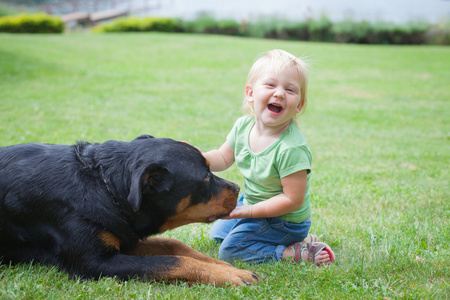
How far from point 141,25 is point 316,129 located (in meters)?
24.2

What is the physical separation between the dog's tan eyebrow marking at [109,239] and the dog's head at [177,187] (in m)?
0.27

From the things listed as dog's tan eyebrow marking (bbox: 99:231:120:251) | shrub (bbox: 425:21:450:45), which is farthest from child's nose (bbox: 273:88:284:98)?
shrub (bbox: 425:21:450:45)

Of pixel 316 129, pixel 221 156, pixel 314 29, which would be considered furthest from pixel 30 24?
pixel 221 156

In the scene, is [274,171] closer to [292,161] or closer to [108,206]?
[292,161]

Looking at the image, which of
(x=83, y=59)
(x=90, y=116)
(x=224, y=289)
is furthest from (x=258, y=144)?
(x=83, y=59)

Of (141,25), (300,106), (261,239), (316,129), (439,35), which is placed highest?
(141,25)

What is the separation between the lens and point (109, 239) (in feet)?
10.7

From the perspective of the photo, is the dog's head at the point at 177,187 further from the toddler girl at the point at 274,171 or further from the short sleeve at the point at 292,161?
the short sleeve at the point at 292,161

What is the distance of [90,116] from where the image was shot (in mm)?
9484

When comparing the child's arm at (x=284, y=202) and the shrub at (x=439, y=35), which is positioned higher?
the shrub at (x=439, y=35)

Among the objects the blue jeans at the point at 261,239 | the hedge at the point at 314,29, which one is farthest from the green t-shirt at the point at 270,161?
the hedge at the point at 314,29

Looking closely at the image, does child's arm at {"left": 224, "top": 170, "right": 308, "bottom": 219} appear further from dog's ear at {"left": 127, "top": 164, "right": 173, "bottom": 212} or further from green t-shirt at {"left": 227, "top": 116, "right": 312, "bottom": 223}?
dog's ear at {"left": 127, "top": 164, "right": 173, "bottom": 212}

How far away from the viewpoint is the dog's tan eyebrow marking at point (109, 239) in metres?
3.23

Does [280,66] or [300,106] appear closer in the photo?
[280,66]
